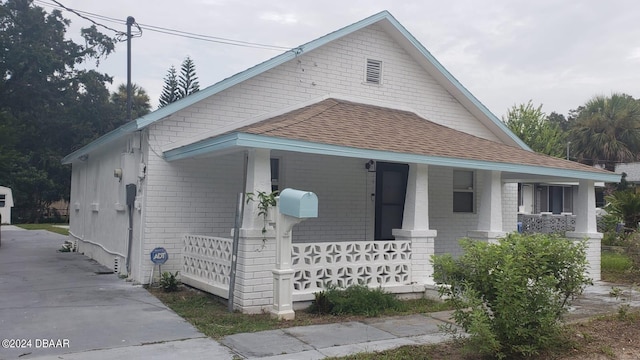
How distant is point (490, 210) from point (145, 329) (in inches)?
266

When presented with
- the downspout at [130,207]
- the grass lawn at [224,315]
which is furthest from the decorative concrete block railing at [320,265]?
the downspout at [130,207]

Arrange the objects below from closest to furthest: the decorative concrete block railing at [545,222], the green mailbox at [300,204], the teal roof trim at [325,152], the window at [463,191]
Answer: the green mailbox at [300,204] < the teal roof trim at [325,152] < the window at [463,191] < the decorative concrete block railing at [545,222]

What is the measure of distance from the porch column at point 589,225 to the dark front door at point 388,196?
160 inches

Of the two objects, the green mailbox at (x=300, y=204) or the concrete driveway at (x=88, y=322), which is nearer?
the concrete driveway at (x=88, y=322)

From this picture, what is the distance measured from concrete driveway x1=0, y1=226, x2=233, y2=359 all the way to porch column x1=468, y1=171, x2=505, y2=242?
6.04 metres

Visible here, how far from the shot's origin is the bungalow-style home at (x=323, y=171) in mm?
8375

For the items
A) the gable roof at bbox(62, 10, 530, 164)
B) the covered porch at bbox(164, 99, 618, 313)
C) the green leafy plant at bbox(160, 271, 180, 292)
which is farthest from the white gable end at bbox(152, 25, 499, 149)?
the green leafy plant at bbox(160, 271, 180, 292)

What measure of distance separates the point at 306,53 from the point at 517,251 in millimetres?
7106

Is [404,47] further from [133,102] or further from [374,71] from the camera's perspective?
[133,102]

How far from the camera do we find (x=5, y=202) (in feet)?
104

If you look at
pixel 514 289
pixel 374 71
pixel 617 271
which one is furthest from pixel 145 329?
pixel 617 271

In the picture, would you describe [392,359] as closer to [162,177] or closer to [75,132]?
[162,177]

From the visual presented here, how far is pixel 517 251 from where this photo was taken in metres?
5.61

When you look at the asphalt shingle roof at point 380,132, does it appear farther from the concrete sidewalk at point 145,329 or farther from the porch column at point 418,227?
the concrete sidewalk at point 145,329
